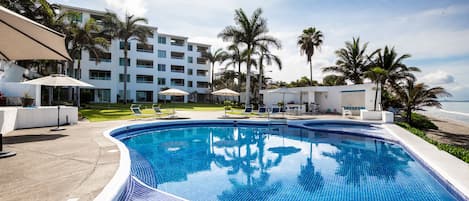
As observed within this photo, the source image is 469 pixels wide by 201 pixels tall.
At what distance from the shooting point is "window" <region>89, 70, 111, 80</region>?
35.2m

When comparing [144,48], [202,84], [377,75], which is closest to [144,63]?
[144,48]

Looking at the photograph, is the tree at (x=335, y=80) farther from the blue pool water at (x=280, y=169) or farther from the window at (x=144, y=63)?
the window at (x=144, y=63)

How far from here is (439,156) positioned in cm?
679

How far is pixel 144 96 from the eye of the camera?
137ft

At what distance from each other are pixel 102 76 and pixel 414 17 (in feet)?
123

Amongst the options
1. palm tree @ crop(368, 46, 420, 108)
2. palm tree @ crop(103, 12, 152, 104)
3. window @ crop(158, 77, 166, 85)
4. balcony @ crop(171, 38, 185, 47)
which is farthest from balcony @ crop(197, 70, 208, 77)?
palm tree @ crop(368, 46, 420, 108)

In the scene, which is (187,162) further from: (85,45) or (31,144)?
(85,45)

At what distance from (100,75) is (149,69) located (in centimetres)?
749

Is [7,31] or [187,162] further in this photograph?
[187,162]

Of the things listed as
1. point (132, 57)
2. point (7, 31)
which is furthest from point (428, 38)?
point (132, 57)

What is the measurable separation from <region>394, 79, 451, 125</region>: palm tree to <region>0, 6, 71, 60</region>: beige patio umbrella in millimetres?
19066

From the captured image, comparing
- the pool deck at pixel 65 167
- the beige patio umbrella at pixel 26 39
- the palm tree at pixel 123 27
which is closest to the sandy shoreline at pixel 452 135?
the pool deck at pixel 65 167

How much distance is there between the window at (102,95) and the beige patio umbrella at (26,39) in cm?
3341

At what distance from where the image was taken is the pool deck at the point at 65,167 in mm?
3590
